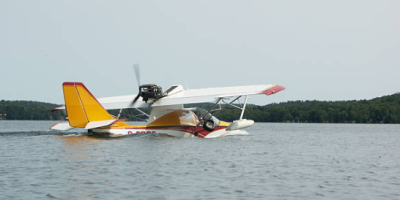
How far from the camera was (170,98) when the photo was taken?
25.4 meters

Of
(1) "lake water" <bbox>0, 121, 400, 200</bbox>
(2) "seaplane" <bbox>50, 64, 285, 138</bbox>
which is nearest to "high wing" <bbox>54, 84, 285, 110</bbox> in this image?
(2) "seaplane" <bbox>50, 64, 285, 138</bbox>

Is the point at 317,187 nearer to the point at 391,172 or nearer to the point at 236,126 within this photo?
the point at 391,172

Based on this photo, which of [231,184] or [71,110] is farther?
[71,110]

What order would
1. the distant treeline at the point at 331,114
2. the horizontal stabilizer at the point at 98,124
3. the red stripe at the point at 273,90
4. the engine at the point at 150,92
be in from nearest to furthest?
1. the horizontal stabilizer at the point at 98,124
2. the engine at the point at 150,92
3. the red stripe at the point at 273,90
4. the distant treeline at the point at 331,114

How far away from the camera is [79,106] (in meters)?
22.0

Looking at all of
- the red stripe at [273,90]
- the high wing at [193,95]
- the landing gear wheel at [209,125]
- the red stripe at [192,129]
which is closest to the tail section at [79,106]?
the red stripe at [192,129]

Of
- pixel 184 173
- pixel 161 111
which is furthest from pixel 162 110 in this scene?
pixel 184 173

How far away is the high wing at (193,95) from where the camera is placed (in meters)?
25.0

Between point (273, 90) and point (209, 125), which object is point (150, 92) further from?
point (273, 90)

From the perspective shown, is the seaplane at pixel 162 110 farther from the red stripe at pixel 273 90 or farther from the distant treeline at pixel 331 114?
the distant treeline at pixel 331 114

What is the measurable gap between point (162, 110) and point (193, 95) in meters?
1.92

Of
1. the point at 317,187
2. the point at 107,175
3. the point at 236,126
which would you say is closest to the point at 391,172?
the point at 317,187

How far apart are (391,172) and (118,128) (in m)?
12.4

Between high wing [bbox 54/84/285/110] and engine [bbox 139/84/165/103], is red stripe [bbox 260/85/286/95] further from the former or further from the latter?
engine [bbox 139/84/165/103]
